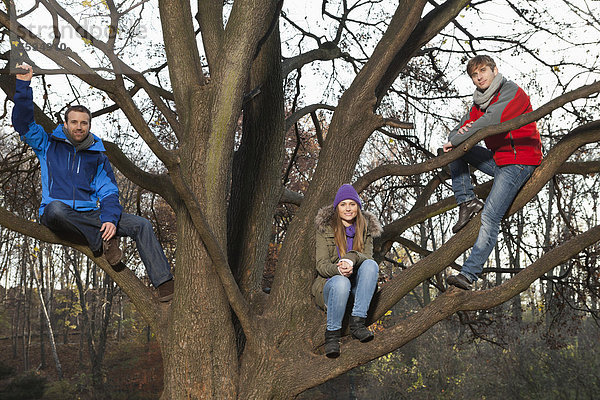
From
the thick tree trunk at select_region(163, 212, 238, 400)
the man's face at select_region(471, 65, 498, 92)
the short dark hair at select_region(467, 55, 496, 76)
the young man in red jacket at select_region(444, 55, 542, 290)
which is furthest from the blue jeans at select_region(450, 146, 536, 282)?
the thick tree trunk at select_region(163, 212, 238, 400)

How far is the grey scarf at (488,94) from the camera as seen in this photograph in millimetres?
3574

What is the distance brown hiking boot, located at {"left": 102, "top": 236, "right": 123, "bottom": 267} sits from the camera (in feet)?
12.0

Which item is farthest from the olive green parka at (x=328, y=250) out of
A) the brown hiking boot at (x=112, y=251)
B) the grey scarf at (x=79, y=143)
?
the grey scarf at (x=79, y=143)

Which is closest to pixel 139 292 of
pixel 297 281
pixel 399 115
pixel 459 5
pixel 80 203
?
pixel 80 203

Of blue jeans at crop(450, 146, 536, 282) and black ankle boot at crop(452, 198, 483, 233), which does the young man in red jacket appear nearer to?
blue jeans at crop(450, 146, 536, 282)

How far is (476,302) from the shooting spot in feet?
12.1

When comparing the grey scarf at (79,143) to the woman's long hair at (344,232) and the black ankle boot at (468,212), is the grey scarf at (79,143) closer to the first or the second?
the woman's long hair at (344,232)

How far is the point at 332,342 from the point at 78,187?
6.76ft

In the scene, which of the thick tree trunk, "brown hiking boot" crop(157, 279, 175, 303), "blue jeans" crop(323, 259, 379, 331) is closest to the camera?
"blue jeans" crop(323, 259, 379, 331)

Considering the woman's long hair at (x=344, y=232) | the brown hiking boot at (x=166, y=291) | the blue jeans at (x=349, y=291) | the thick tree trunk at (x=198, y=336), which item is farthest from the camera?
A: the brown hiking boot at (x=166, y=291)

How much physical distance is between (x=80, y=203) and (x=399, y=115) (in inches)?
495

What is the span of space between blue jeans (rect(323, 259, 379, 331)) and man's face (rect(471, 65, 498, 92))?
4.83 feet

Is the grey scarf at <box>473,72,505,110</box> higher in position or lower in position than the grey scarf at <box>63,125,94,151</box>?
higher

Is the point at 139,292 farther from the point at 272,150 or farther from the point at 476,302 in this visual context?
the point at 476,302
